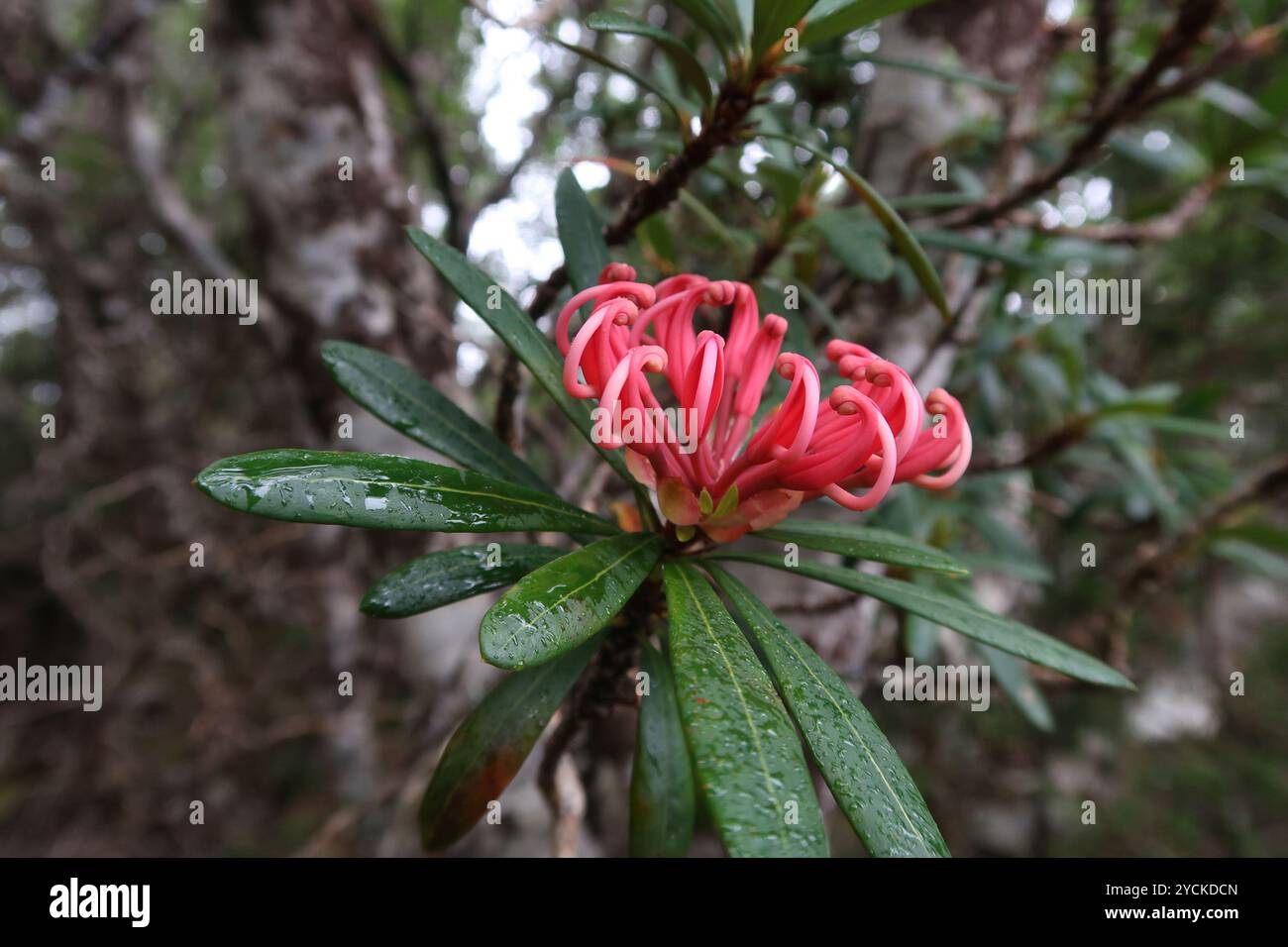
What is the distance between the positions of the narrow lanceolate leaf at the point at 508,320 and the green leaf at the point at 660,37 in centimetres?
24

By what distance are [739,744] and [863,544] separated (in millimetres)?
282

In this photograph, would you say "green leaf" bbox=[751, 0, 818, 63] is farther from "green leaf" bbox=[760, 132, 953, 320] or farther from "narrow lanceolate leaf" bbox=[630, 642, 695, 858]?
"narrow lanceolate leaf" bbox=[630, 642, 695, 858]

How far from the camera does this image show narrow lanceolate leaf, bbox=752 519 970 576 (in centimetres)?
62

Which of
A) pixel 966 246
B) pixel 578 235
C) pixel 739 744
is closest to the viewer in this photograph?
pixel 739 744

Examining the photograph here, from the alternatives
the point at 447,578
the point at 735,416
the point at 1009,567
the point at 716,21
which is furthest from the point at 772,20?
the point at 1009,567

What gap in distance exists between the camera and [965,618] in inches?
25.0

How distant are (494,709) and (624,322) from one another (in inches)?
15.1

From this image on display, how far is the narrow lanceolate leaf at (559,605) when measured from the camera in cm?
43

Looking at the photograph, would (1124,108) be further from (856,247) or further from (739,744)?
(739,744)

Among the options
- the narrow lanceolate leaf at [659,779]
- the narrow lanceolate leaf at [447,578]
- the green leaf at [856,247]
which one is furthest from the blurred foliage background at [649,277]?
the narrow lanceolate leaf at [447,578]

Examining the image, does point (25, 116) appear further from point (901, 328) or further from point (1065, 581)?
point (1065, 581)

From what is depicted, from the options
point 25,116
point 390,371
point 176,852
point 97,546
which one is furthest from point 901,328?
point 97,546

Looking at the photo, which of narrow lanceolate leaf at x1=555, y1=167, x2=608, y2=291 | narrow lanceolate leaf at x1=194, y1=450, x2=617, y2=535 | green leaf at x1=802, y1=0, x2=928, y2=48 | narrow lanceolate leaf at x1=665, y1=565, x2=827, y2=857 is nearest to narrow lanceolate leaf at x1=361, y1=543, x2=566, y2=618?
narrow lanceolate leaf at x1=194, y1=450, x2=617, y2=535

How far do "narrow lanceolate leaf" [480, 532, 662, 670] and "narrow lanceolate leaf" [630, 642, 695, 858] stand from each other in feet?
0.61
